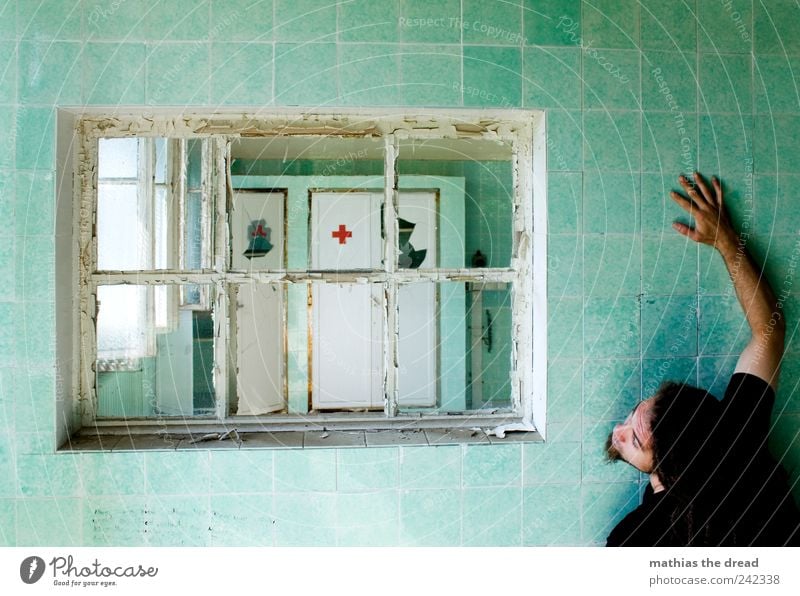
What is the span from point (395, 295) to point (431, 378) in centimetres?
48

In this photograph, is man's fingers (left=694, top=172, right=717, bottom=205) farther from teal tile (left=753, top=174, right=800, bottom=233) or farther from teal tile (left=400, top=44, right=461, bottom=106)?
teal tile (left=400, top=44, right=461, bottom=106)

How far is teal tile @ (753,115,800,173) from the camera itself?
57.1 inches

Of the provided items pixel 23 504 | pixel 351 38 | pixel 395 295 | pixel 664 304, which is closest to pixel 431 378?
pixel 395 295

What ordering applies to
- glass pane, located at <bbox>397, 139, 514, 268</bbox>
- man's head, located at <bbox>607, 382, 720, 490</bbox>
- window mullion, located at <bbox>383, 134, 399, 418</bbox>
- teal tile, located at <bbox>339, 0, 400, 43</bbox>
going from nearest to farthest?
man's head, located at <bbox>607, 382, 720, 490</bbox> < teal tile, located at <bbox>339, 0, 400, 43</bbox> < window mullion, located at <bbox>383, 134, 399, 418</bbox> < glass pane, located at <bbox>397, 139, 514, 268</bbox>

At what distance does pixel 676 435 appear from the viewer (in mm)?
1274

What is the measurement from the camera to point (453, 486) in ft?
4.70

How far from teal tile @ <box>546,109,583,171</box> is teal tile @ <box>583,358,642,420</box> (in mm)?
534

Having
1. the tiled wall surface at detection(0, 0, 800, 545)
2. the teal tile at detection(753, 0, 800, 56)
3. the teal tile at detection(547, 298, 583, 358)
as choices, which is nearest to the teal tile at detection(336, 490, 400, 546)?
the tiled wall surface at detection(0, 0, 800, 545)

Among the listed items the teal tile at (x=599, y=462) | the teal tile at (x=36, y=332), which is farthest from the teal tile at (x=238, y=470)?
the teal tile at (x=599, y=462)

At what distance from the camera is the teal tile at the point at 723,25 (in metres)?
1.43

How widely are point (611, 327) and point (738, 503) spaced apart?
0.53 metres

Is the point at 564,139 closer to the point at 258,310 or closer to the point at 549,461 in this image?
the point at 549,461

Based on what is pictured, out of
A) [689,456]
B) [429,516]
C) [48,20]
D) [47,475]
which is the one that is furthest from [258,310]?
[689,456]
